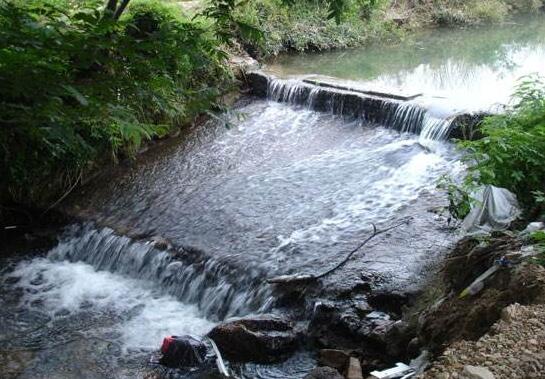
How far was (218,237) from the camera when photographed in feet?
22.0

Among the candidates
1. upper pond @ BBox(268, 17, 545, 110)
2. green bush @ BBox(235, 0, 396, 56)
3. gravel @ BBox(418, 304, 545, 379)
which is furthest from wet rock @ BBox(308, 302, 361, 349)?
green bush @ BBox(235, 0, 396, 56)

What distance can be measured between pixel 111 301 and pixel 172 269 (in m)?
0.72

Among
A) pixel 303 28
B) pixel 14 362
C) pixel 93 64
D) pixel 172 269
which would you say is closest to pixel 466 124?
pixel 172 269

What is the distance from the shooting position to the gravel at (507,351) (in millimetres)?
2658

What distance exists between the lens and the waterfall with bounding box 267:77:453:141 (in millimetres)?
8852

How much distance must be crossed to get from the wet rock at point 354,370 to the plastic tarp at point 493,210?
1.40 metres

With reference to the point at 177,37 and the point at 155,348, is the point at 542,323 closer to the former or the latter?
the point at 177,37

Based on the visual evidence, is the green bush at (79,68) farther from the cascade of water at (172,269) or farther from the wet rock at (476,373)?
the cascade of water at (172,269)

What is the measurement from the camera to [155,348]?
5336mm

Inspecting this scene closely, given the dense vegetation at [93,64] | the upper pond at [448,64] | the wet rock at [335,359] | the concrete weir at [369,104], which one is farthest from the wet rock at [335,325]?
the upper pond at [448,64]

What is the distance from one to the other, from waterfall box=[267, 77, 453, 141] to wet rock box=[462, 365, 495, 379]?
6.36m

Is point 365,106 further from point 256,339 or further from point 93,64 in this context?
point 93,64

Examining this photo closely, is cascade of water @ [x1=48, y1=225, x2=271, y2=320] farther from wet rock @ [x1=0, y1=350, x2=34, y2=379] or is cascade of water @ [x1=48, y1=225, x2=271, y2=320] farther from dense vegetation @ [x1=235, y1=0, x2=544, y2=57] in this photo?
dense vegetation @ [x1=235, y1=0, x2=544, y2=57]

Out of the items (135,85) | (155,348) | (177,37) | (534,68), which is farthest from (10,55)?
(534,68)
